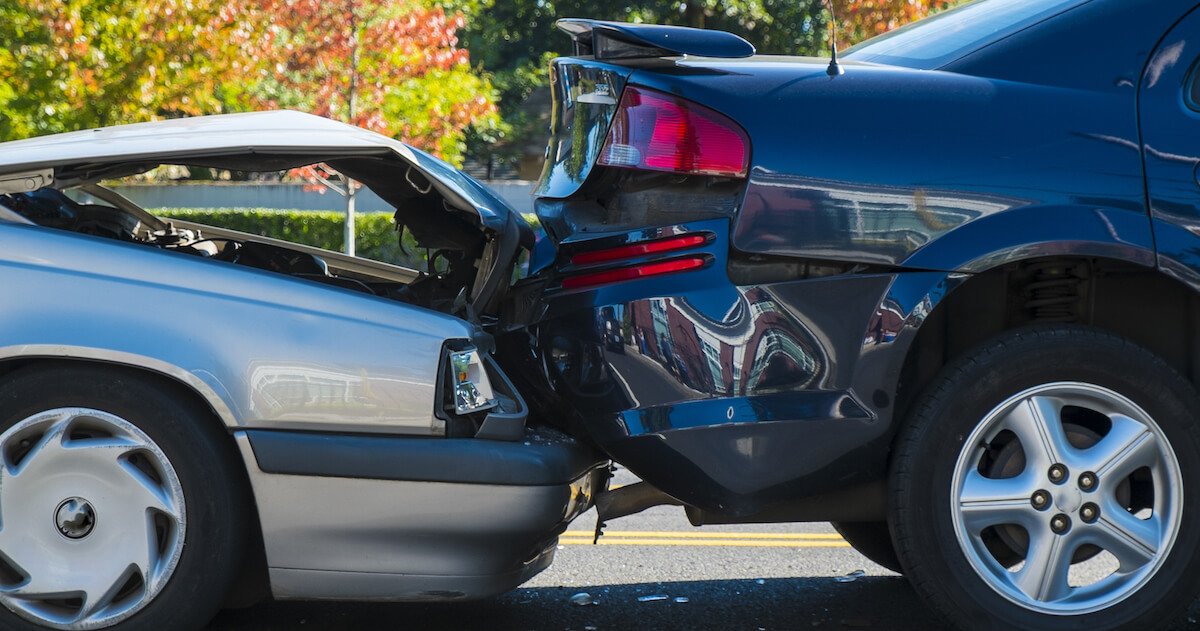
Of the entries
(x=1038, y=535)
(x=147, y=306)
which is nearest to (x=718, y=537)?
(x=1038, y=535)

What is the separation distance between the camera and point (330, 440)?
8.86 ft

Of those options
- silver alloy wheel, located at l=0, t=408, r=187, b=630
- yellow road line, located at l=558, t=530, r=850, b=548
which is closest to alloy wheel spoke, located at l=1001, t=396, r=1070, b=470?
yellow road line, located at l=558, t=530, r=850, b=548

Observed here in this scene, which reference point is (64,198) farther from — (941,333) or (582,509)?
(941,333)

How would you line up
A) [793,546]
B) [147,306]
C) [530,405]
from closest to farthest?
[147,306] < [530,405] < [793,546]

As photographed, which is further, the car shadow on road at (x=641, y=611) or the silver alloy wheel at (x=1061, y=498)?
the car shadow on road at (x=641, y=611)

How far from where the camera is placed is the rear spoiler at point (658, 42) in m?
2.83

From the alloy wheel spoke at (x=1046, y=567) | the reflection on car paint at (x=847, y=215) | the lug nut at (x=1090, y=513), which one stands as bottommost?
the alloy wheel spoke at (x=1046, y=567)

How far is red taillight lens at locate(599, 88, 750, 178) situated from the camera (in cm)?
275

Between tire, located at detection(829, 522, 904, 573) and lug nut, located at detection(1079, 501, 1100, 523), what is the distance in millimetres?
896

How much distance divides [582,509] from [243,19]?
1145 centimetres

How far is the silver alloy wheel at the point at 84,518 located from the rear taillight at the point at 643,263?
1.13 metres

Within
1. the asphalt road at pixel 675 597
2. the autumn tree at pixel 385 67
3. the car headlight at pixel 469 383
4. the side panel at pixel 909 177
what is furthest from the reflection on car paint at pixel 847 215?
the autumn tree at pixel 385 67

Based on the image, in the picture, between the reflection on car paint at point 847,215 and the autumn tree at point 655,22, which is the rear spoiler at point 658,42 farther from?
the autumn tree at point 655,22

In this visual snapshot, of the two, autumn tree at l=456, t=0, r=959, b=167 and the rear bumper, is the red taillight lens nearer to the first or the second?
the rear bumper
